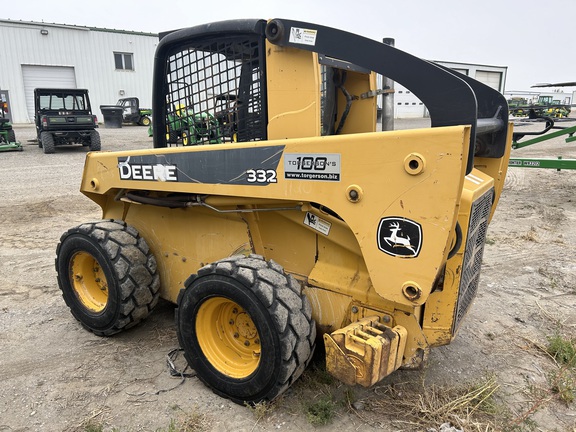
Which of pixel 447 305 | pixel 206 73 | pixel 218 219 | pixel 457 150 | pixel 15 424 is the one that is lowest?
pixel 15 424

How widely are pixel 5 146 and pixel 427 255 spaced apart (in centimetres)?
1730

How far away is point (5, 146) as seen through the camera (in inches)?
624

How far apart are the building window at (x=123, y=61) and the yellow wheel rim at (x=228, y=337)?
33538 mm

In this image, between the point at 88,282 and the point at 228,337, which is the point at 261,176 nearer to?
the point at 228,337

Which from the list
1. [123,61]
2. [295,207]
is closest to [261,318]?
[295,207]

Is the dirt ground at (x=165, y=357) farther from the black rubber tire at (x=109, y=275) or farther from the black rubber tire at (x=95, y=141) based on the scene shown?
the black rubber tire at (x=95, y=141)

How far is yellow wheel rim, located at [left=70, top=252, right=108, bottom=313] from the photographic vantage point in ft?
12.1

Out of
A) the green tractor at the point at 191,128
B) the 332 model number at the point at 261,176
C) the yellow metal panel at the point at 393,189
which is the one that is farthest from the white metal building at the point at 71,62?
the yellow metal panel at the point at 393,189

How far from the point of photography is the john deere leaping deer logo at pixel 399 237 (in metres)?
2.13

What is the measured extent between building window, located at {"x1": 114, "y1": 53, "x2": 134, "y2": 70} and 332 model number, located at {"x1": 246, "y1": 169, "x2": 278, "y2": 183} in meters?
33.6

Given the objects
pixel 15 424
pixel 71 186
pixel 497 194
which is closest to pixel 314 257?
pixel 497 194

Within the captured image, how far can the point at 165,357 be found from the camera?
3.30m

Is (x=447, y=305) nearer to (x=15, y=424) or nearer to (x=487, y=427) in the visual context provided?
(x=487, y=427)

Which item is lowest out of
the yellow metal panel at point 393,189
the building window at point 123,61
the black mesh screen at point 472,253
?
the black mesh screen at point 472,253
